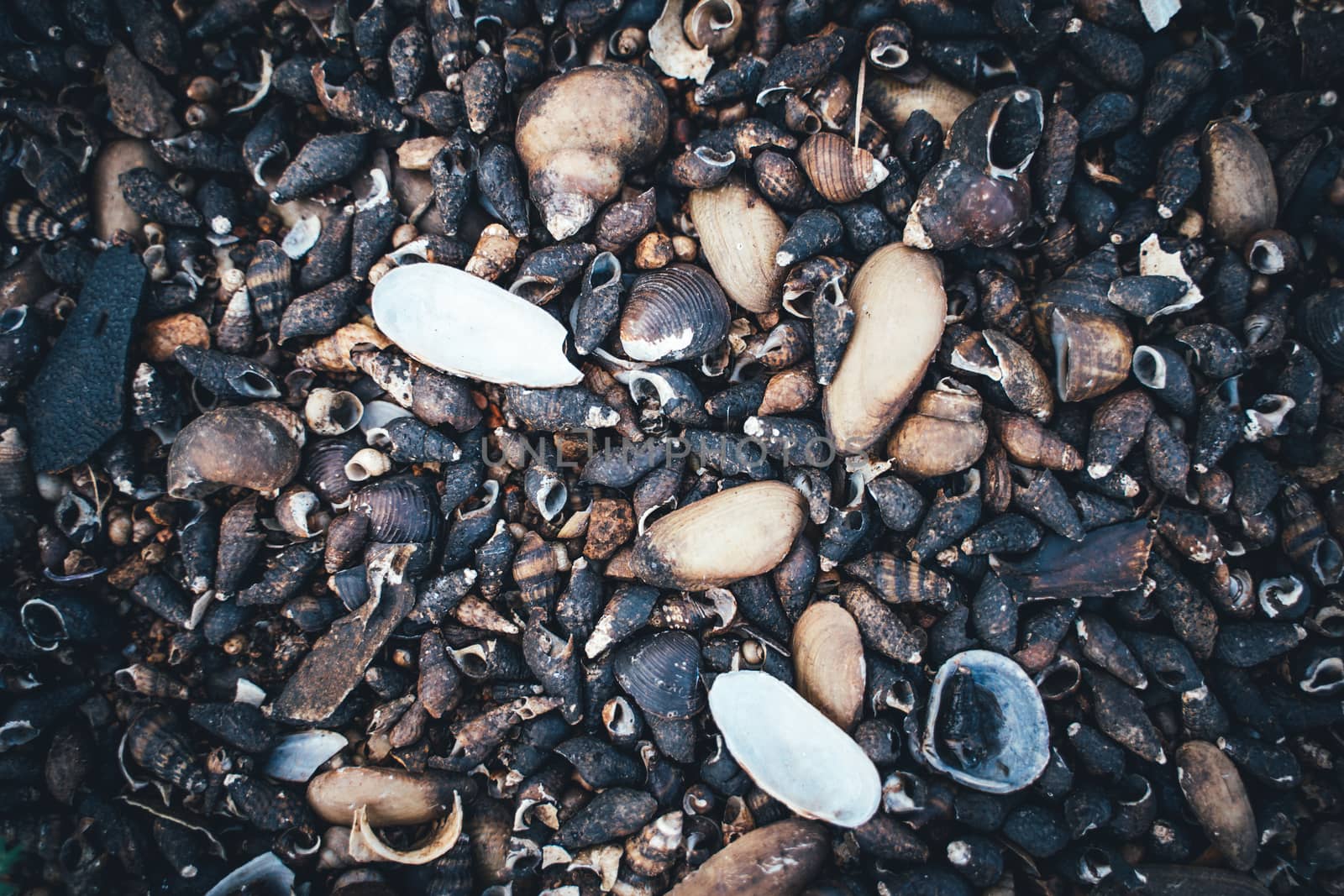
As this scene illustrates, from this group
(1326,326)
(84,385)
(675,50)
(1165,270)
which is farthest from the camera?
(675,50)

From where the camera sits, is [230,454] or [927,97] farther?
[927,97]

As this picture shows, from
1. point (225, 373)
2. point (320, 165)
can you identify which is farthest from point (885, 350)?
point (225, 373)

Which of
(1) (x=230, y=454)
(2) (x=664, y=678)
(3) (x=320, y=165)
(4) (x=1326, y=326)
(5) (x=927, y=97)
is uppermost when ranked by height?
(5) (x=927, y=97)

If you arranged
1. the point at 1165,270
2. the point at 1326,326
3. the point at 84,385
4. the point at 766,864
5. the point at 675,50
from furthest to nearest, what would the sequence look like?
the point at 675,50
the point at 84,385
the point at 1165,270
the point at 1326,326
the point at 766,864

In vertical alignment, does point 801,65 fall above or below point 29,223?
above

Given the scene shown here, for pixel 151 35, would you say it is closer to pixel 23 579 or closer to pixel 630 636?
pixel 23 579

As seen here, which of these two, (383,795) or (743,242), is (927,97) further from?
(383,795)
